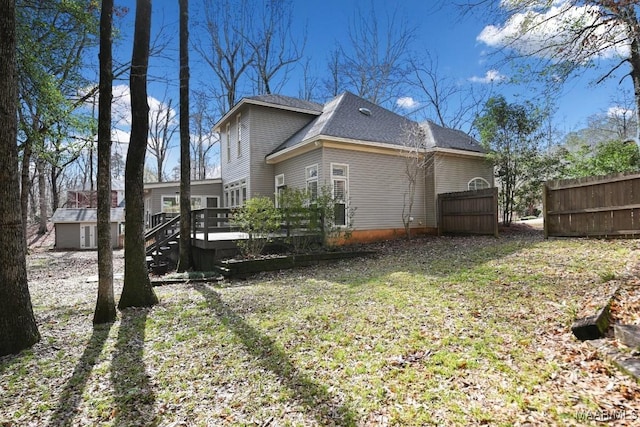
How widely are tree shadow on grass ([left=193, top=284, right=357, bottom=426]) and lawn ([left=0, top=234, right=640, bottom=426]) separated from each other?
0.05 ft

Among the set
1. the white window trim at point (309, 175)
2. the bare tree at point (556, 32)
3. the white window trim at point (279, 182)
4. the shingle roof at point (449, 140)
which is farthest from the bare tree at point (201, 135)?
the bare tree at point (556, 32)

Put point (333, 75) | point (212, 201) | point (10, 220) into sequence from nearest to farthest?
point (10, 220)
point (212, 201)
point (333, 75)

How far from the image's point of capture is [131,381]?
3.36 metres

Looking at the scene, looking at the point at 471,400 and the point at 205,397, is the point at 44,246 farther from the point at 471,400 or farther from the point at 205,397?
the point at 471,400

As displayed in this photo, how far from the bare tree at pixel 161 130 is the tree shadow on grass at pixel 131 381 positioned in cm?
3184

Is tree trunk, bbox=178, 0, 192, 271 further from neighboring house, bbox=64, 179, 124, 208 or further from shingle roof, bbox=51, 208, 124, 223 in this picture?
neighboring house, bbox=64, 179, 124, 208

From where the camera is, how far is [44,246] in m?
21.3

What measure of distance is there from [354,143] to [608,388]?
968cm

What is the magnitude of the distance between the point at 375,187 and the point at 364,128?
229 centimetres

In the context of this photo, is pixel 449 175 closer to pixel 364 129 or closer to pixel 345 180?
pixel 364 129

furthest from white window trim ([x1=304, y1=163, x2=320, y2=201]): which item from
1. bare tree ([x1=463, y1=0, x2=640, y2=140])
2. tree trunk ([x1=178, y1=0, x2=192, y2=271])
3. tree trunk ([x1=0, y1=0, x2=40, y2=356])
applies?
tree trunk ([x1=0, y1=0, x2=40, y2=356])

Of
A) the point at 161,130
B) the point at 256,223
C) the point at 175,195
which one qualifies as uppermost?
the point at 161,130

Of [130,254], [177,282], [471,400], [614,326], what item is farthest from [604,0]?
[177,282]

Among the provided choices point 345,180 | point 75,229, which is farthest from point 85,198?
point 345,180
